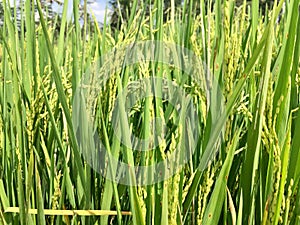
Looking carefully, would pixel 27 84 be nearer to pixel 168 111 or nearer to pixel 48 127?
pixel 48 127

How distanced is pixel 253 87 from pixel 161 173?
0.18 m

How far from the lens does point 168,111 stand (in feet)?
1.64

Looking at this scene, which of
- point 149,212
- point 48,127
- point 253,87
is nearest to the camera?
point 149,212

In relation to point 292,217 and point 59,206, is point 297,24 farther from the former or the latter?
point 59,206

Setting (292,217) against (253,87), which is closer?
(292,217)

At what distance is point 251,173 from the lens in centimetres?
39

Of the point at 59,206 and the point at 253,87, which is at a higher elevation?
the point at 253,87

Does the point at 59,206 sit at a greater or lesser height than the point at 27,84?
lesser

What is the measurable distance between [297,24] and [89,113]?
0.25 meters

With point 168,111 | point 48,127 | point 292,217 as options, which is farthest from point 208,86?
point 48,127

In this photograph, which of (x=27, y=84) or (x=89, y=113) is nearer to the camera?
(x=89, y=113)

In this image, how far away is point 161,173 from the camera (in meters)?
0.40

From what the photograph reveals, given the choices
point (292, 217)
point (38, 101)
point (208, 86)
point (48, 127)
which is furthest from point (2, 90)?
point (292, 217)

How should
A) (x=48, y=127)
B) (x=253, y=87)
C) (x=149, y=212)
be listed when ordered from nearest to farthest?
1. (x=149, y=212)
2. (x=253, y=87)
3. (x=48, y=127)
